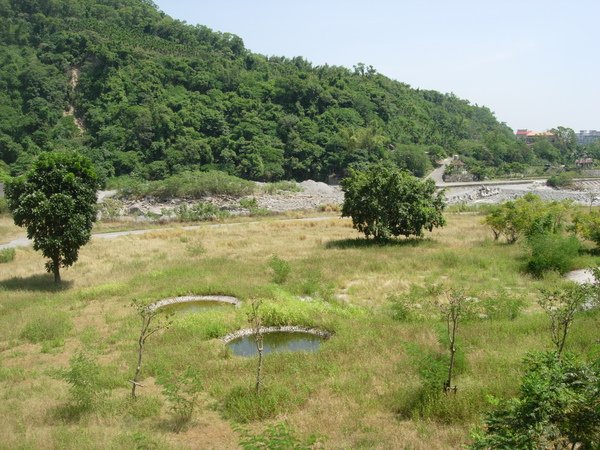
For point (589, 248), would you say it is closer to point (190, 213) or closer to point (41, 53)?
point (190, 213)

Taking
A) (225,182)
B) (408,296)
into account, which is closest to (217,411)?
→ (408,296)

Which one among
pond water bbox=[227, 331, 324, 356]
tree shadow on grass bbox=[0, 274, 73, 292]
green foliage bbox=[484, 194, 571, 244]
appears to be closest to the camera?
pond water bbox=[227, 331, 324, 356]

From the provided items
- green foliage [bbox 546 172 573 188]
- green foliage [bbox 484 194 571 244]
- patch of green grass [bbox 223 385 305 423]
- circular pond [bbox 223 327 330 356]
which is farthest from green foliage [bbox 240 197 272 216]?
green foliage [bbox 546 172 573 188]

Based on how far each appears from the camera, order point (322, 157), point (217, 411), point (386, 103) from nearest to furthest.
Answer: point (217, 411), point (322, 157), point (386, 103)

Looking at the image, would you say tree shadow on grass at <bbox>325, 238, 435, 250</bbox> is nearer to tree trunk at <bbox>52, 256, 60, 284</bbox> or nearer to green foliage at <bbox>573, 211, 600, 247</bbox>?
green foliage at <bbox>573, 211, 600, 247</bbox>

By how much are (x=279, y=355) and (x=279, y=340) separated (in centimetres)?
255

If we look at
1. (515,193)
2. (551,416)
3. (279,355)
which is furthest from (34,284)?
(515,193)

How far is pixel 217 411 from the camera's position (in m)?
10.9

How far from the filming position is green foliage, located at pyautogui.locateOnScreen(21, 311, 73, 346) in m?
16.0

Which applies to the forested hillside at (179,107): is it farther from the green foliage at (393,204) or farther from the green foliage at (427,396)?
the green foliage at (427,396)

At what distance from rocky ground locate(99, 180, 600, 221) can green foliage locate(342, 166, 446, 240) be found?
25.9 m

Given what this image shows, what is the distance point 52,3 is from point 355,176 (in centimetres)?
12480

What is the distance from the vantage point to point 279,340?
650 inches

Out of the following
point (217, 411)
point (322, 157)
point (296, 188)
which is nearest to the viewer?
point (217, 411)
